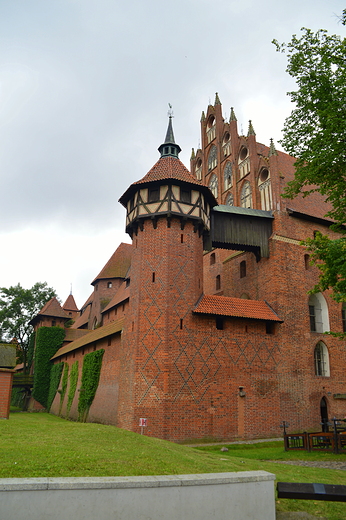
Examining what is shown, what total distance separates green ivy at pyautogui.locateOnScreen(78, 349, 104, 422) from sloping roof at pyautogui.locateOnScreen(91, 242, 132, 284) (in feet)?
52.0

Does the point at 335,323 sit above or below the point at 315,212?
below

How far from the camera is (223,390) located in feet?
63.1

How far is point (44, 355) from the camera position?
38844 mm

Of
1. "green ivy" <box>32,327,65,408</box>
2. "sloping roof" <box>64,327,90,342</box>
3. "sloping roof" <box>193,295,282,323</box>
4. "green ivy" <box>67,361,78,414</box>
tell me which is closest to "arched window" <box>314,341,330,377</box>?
"sloping roof" <box>193,295,282,323</box>

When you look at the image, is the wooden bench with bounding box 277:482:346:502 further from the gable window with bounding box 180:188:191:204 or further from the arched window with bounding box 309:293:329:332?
the arched window with bounding box 309:293:329:332

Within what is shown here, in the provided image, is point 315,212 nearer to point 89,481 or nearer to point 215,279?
point 215,279

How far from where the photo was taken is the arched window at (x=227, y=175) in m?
28.0

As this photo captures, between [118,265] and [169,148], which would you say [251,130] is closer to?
[169,148]

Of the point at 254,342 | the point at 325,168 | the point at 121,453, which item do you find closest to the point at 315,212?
the point at 254,342

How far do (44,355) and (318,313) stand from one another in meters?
25.3

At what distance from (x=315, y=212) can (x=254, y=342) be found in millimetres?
9288

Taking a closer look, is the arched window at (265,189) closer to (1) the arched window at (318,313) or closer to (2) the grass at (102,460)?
(1) the arched window at (318,313)

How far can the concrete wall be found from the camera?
196 inches

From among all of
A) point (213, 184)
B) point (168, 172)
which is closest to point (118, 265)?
point (213, 184)
